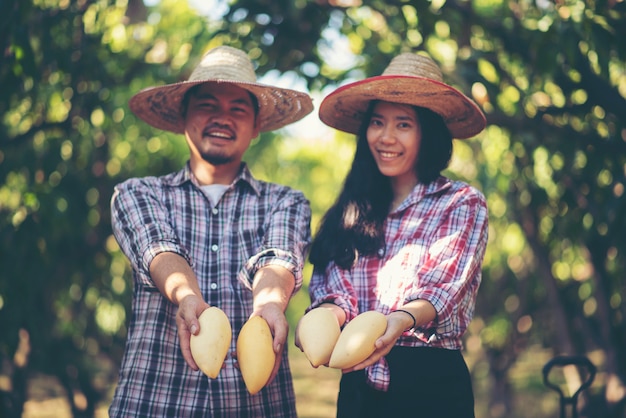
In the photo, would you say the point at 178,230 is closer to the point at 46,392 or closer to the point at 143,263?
the point at 143,263

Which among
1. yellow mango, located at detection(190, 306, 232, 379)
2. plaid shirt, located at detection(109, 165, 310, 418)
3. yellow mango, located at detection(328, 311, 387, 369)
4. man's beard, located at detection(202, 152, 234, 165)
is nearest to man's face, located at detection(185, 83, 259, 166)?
man's beard, located at detection(202, 152, 234, 165)

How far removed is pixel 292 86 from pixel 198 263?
1888 millimetres

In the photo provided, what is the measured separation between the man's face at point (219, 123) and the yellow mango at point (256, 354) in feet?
2.41

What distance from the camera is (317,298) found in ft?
7.77

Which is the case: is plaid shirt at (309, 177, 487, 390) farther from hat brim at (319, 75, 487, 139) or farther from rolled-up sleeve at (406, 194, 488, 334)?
hat brim at (319, 75, 487, 139)

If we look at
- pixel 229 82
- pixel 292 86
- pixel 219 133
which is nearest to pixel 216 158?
pixel 219 133

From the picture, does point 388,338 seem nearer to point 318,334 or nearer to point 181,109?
point 318,334

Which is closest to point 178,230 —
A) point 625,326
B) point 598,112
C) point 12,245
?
point 12,245

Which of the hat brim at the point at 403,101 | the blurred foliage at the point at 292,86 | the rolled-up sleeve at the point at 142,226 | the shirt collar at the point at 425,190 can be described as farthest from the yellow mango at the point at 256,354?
the blurred foliage at the point at 292,86

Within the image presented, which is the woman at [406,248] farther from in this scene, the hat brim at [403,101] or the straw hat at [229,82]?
the straw hat at [229,82]

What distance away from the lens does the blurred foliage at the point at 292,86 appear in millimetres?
3691

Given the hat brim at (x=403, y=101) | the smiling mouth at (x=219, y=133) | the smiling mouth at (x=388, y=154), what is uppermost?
the hat brim at (x=403, y=101)

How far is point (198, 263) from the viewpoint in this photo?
252 centimetres

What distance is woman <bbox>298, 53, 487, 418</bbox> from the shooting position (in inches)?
87.8
